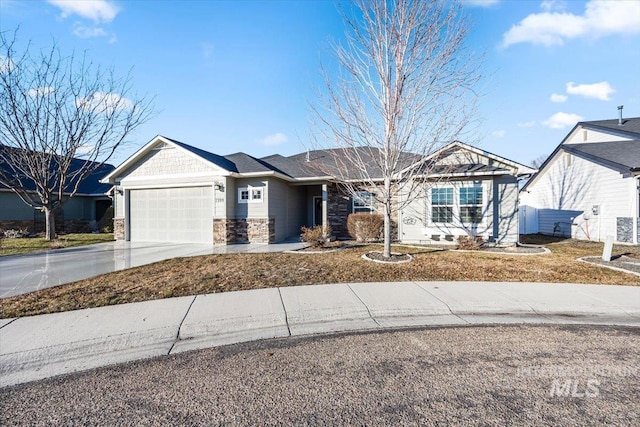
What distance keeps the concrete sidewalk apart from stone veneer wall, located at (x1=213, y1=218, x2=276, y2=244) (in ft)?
25.7

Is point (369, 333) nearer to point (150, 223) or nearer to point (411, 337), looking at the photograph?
point (411, 337)

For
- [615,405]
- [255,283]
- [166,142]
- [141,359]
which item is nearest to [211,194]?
[166,142]

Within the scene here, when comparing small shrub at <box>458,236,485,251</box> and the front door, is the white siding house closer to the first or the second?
small shrub at <box>458,236,485,251</box>

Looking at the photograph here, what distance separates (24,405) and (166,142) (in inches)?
542

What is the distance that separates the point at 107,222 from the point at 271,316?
21.1 metres

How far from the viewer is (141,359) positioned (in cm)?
348

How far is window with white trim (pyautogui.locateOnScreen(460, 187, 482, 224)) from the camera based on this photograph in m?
12.2

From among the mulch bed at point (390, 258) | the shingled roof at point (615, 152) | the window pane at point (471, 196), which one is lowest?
the mulch bed at point (390, 258)

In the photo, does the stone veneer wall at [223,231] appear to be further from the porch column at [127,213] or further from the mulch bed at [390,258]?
the mulch bed at [390,258]

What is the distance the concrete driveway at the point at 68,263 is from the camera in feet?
22.6
